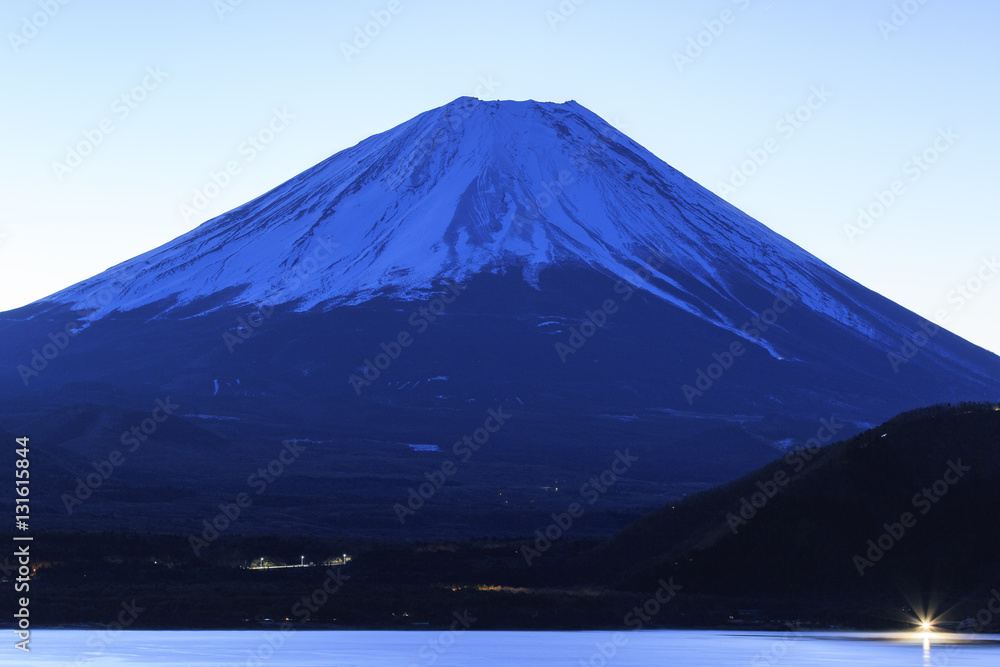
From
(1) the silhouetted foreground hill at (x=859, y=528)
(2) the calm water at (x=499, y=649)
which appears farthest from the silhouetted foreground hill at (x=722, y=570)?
(2) the calm water at (x=499, y=649)

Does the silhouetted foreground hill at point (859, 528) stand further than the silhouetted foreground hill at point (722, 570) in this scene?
Yes

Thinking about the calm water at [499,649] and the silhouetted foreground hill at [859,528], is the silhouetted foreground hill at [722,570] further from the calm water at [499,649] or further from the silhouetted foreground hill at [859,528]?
the calm water at [499,649]

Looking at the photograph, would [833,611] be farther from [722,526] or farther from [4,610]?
[4,610]

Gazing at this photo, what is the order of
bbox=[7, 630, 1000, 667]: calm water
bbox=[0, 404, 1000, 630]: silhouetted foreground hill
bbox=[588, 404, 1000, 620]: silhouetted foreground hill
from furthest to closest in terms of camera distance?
bbox=[588, 404, 1000, 620]: silhouetted foreground hill, bbox=[0, 404, 1000, 630]: silhouetted foreground hill, bbox=[7, 630, 1000, 667]: calm water

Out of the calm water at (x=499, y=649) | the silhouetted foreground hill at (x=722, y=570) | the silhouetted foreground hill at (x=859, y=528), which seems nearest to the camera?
the calm water at (x=499, y=649)

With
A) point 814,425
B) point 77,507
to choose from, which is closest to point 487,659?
point 77,507

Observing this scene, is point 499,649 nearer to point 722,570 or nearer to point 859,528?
point 722,570

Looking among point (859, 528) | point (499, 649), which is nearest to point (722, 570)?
point (859, 528)

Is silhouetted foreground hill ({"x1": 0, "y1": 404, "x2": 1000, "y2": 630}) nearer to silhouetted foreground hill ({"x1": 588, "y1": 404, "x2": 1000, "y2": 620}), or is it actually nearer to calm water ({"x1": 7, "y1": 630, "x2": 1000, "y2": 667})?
silhouetted foreground hill ({"x1": 588, "y1": 404, "x2": 1000, "y2": 620})

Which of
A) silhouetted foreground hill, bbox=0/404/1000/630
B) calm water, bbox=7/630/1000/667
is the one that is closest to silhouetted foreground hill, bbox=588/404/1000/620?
silhouetted foreground hill, bbox=0/404/1000/630
